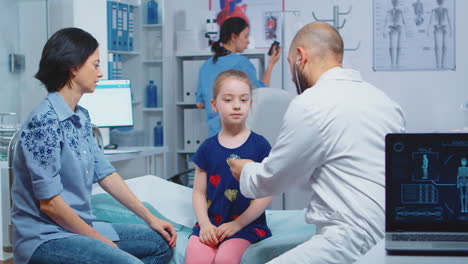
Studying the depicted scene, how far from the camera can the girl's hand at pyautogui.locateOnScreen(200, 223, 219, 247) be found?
2061 mm

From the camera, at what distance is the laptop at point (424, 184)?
1.12 meters

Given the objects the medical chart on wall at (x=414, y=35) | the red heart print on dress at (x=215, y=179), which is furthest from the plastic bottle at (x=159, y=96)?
the red heart print on dress at (x=215, y=179)

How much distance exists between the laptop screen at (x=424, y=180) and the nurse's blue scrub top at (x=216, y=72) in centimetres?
302

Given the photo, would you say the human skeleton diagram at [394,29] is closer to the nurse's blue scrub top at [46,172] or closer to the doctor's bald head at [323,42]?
the doctor's bald head at [323,42]

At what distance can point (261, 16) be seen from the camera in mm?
5777

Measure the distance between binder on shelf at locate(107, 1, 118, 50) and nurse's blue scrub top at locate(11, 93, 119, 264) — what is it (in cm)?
301

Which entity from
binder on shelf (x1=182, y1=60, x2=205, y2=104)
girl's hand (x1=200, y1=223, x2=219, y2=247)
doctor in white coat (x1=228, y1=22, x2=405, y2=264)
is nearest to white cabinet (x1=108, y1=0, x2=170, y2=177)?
binder on shelf (x1=182, y1=60, x2=205, y2=104)

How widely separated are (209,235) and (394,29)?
4013 mm

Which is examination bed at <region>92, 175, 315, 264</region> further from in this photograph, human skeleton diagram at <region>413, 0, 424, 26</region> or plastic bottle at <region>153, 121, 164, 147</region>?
human skeleton diagram at <region>413, 0, 424, 26</region>

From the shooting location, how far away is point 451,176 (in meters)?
1.12

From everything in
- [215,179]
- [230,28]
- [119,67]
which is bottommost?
[215,179]

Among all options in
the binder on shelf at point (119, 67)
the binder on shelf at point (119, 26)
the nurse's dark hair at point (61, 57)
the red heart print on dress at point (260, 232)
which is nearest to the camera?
the nurse's dark hair at point (61, 57)

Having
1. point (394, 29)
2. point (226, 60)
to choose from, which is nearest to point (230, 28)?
point (226, 60)

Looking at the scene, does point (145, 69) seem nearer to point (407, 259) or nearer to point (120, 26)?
point (120, 26)
